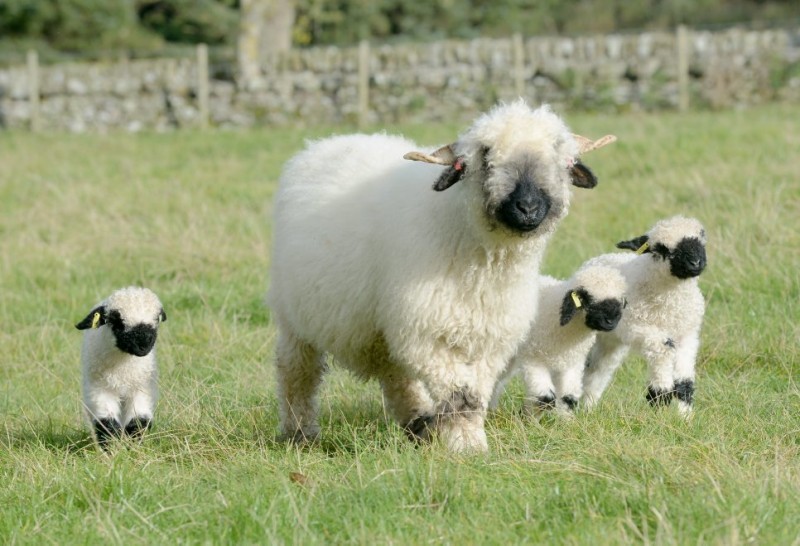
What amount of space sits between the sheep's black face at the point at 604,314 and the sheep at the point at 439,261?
0.58 metres

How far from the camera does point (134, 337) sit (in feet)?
20.0

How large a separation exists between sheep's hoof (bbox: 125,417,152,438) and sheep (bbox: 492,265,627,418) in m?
1.79

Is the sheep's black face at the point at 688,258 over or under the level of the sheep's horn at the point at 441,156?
under

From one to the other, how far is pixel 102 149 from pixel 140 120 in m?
5.84

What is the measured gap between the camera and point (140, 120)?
80.6 feet

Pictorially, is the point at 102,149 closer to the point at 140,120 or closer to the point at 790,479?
the point at 140,120

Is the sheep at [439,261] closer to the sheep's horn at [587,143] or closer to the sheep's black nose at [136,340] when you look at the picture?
the sheep's horn at [587,143]

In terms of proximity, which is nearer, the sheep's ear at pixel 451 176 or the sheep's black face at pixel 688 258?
the sheep's ear at pixel 451 176

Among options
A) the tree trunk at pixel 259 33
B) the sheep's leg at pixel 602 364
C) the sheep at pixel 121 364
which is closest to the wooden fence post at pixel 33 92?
the tree trunk at pixel 259 33

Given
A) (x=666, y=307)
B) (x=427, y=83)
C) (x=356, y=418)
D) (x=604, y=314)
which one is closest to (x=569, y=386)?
(x=604, y=314)

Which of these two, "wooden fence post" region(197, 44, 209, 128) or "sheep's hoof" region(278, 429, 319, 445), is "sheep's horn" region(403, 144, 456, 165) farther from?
"wooden fence post" region(197, 44, 209, 128)

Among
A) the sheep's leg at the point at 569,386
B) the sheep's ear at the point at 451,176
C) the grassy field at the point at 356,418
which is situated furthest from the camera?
the sheep's leg at the point at 569,386

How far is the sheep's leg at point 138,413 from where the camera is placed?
6.10 meters

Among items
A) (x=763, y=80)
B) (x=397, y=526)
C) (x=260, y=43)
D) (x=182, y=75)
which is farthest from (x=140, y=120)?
(x=397, y=526)
